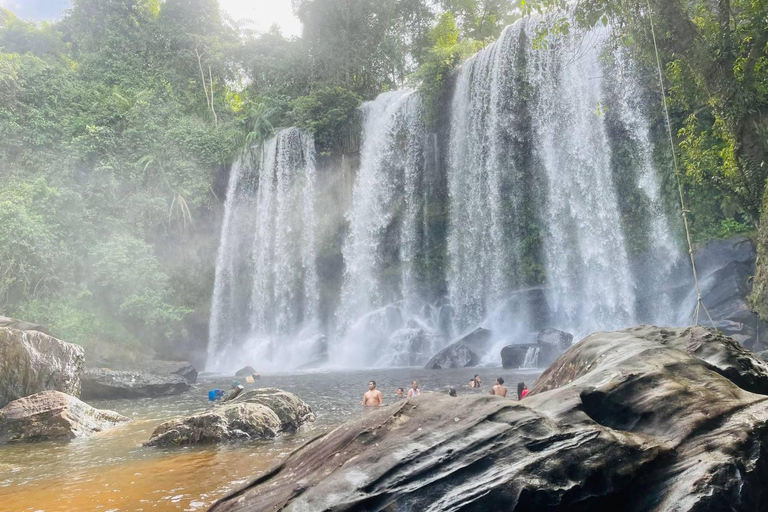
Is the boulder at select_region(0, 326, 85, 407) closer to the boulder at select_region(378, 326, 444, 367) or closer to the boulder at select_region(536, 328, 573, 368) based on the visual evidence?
the boulder at select_region(378, 326, 444, 367)

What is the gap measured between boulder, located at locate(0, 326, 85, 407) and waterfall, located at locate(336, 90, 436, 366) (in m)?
13.6

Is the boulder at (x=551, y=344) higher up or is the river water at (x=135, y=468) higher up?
the boulder at (x=551, y=344)

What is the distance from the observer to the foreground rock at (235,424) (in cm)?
962

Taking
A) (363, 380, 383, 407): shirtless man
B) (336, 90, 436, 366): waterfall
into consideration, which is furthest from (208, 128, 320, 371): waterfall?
(363, 380, 383, 407): shirtless man

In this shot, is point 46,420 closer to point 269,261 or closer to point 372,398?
point 372,398

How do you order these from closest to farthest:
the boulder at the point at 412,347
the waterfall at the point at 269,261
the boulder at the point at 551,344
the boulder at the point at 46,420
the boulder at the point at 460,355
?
1. the boulder at the point at 46,420
2. the boulder at the point at 551,344
3. the boulder at the point at 460,355
4. the boulder at the point at 412,347
5. the waterfall at the point at 269,261

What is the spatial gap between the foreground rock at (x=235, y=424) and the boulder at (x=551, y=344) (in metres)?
10.4

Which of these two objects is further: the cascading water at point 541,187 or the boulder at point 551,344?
the cascading water at point 541,187

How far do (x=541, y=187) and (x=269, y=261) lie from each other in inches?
568

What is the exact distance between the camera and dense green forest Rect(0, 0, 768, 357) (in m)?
10.5

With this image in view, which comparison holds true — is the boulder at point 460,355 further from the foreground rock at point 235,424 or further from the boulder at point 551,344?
the foreground rock at point 235,424

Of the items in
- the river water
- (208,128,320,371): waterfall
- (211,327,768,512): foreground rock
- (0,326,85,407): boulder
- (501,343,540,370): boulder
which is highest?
(208,128,320,371): waterfall

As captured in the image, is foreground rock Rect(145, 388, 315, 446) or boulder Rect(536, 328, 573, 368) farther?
boulder Rect(536, 328, 573, 368)

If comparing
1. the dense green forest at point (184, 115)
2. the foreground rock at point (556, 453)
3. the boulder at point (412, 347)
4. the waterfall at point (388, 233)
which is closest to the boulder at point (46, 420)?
the foreground rock at point (556, 453)
